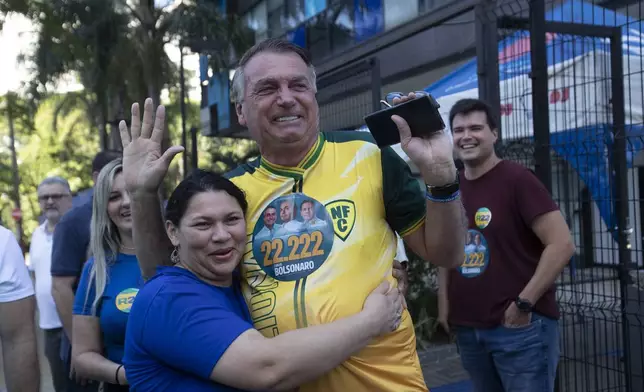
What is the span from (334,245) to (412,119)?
0.45 metres

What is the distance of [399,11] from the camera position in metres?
13.1

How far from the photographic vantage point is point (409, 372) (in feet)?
6.06

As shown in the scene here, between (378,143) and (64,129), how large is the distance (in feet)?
123

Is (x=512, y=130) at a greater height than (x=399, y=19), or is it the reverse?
(x=399, y=19)

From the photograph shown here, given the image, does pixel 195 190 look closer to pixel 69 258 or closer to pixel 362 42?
pixel 69 258

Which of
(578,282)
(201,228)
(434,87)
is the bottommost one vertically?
(578,282)

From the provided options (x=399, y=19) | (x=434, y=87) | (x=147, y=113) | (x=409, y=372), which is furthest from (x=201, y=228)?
(x=399, y=19)

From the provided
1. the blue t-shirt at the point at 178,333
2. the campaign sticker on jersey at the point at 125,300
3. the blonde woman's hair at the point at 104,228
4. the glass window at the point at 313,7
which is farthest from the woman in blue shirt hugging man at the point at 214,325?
the glass window at the point at 313,7

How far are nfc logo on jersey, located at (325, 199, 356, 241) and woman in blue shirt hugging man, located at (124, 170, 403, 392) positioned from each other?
209 mm

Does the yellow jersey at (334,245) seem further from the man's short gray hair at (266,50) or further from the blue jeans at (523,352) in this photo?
the blue jeans at (523,352)

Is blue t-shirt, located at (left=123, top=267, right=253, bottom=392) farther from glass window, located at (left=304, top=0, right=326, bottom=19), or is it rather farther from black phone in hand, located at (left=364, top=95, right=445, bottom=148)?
glass window, located at (left=304, top=0, right=326, bottom=19)

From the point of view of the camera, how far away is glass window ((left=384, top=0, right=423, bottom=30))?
12672 mm

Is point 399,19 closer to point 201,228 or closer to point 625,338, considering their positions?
point 625,338

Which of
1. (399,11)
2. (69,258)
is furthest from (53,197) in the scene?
(399,11)
